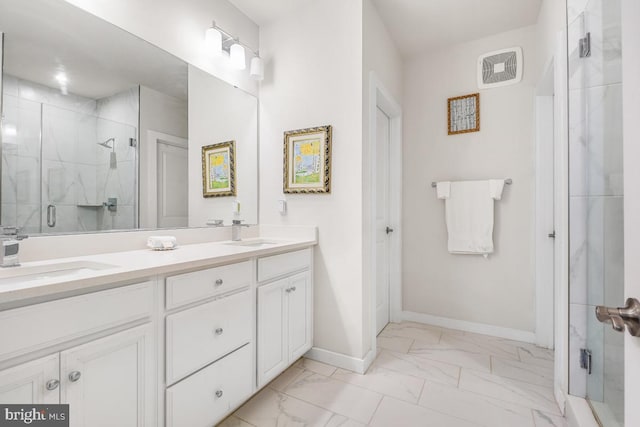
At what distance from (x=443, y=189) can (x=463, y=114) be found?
726mm

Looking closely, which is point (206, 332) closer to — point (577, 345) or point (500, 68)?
point (577, 345)

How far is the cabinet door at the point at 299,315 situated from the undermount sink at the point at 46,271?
1.03 metres

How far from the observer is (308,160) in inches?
86.0

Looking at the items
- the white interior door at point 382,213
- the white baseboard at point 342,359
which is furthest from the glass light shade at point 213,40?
the white baseboard at point 342,359

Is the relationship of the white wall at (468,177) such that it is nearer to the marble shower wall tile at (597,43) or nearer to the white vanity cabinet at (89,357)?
the marble shower wall tile at (597,43)

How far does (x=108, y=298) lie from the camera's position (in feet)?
3.20

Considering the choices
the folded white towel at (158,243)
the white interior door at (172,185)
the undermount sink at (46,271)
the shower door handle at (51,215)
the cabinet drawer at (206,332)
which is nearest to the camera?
the undermount sink at (46,271)

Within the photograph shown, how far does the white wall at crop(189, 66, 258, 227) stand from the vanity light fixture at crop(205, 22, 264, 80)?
0.17m

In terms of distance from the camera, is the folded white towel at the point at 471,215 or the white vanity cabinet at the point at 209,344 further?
the folded white towel at the point at 471,215

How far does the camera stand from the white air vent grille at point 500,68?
2536 millimetres

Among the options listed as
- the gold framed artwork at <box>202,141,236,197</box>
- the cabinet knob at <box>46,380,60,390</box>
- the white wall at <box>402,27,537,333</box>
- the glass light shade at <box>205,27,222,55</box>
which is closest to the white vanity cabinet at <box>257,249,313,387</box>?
the gold framed artwork at <box>202,141,236,197</box>

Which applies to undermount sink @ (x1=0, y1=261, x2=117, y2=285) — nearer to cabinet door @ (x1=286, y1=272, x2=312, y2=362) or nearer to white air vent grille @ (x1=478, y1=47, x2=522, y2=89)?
cabinet door @ (x1=286, y1=272, x2=312, y2=362)

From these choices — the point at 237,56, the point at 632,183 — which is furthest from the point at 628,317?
the point at 237,56

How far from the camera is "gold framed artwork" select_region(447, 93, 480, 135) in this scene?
2.69m
